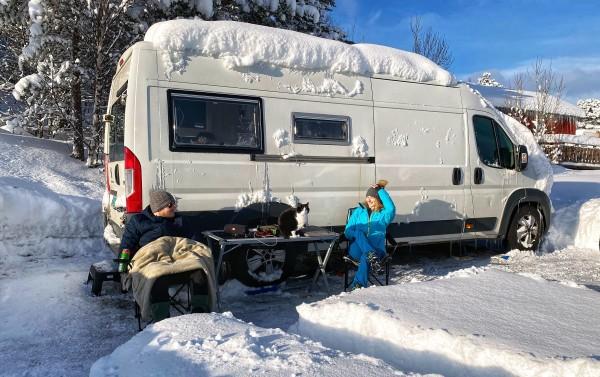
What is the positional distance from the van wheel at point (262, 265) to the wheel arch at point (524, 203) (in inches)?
146

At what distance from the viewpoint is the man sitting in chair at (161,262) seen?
3783 millimetres

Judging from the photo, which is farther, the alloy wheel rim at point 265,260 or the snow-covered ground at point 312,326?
the alloy wheel rim at point 265,260

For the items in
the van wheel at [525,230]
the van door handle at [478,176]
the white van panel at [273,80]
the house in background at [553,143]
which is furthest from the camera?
the house in background at [553,143]

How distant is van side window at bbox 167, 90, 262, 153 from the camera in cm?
497

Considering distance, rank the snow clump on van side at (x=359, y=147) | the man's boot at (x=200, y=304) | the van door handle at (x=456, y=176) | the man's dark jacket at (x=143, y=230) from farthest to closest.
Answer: the van door handle at (x=456, y=176) → the snow clump on van side at (x=359, y=147) → the man's dark jacket at (x=143, y=230) → the man's boot at (x=200, y=304)

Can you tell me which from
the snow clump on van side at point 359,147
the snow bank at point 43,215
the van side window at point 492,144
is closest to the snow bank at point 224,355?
the snow clump on van side at point 359,147

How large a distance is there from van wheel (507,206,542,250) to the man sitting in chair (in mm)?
5503

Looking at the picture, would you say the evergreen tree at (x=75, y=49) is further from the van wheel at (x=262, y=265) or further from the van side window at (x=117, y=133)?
the van wheel at (x=262, y=265)

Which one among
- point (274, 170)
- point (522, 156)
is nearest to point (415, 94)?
point (522, 156)

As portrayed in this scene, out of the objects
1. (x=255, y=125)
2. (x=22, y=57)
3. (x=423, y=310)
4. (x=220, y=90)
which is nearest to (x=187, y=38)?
(x=220, y=90)

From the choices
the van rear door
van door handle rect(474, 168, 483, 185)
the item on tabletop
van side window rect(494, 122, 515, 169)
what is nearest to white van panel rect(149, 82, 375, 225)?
the item on tabletop

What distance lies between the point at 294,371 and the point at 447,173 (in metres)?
5.05

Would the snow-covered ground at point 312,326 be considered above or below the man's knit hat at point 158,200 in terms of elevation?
below

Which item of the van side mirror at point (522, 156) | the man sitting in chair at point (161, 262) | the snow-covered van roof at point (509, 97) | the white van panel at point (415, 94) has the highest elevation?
the snow-covered van roof at point (509, 97)
